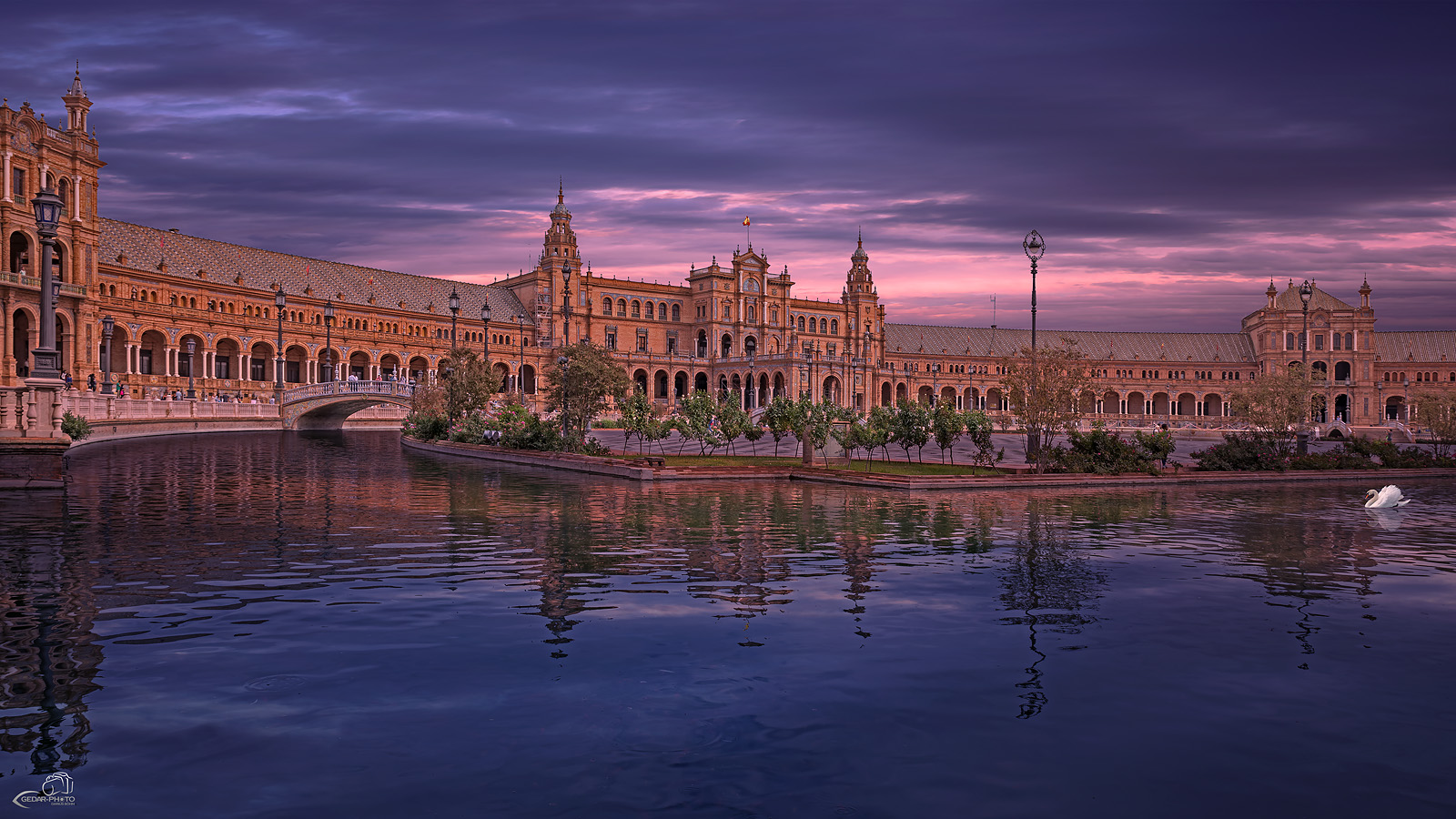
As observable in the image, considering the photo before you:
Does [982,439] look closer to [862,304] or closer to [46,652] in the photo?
[46,652]

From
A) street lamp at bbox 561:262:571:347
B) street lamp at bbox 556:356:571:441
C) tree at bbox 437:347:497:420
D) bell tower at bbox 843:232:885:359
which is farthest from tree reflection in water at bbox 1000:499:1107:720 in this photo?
bell tower at bbox 843:232:885:359

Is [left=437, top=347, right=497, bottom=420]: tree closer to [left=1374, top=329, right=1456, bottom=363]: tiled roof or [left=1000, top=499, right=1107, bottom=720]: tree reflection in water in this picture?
[left=1000, top=499, right=1107, bottom=720]: tree reflection in water

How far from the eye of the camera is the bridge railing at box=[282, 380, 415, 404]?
68750 mm

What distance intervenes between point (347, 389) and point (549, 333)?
4217cm

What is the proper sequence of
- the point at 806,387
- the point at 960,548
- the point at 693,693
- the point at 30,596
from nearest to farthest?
the point at 693,693
the point at 30,596
the point at 960,548
the point at 806,387

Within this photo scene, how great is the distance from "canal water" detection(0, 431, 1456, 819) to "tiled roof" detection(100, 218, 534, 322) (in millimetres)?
56765

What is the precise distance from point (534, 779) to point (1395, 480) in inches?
1425

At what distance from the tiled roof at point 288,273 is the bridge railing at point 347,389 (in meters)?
8.43

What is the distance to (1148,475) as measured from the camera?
30.3 meters

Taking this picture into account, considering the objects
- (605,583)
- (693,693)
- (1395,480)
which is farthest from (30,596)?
(1395,480)

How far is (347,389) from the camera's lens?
68.8 m

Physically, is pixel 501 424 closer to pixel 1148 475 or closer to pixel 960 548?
pixel 1148 475

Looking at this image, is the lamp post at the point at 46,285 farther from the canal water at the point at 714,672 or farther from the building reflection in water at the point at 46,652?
the building reflection in water at the point at 46,652

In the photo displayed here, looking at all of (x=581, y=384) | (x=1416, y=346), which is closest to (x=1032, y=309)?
(x=581, y=384)
